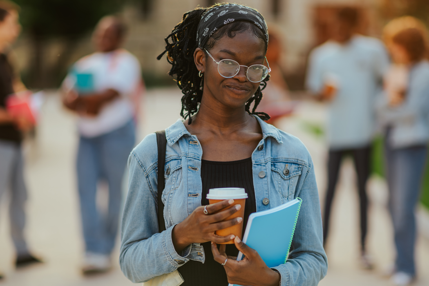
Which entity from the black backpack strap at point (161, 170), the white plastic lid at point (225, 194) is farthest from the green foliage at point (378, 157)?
the white plastic lid at point (225, 194)

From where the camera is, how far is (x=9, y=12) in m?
4.66

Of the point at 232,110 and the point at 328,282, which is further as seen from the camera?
the point at 328,282

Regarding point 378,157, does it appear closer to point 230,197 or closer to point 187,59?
point 187,59

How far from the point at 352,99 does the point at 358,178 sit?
787mm

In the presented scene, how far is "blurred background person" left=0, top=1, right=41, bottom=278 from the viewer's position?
461 cm

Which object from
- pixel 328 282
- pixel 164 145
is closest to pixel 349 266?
pixel 328 282

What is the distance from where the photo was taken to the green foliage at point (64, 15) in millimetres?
23797

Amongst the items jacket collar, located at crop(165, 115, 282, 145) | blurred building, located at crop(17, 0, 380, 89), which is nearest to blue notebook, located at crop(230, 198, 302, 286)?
jacket collar, located at crop(165, 115, 282, 145)

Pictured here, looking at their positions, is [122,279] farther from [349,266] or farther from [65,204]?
[65,204]

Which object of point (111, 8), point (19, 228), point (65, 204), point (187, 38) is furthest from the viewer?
point (111, 8)

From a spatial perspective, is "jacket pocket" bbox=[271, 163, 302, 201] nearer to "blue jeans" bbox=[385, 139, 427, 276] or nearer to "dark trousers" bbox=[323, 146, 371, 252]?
"blue jeans" bbox=[385, 139, 427, 276]

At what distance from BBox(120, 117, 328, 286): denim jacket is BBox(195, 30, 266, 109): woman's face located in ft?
0.63

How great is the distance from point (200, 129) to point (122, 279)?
3036 millimetres

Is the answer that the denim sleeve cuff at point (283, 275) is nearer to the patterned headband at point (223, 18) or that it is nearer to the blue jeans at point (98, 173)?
the patterned headband at point (223, 18)
